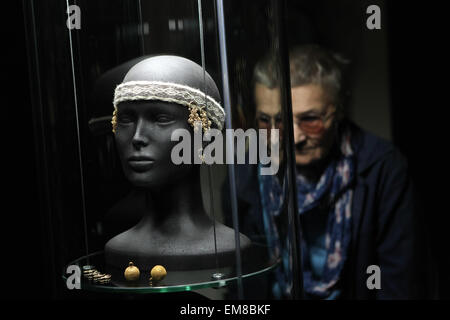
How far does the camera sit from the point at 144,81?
1053mm

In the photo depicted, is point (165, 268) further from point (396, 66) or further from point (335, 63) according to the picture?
point (396, 66)

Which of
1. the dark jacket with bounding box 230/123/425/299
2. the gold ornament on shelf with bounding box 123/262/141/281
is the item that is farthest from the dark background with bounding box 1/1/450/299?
the gold ornament on shelf with bounding box 123/262/141/281

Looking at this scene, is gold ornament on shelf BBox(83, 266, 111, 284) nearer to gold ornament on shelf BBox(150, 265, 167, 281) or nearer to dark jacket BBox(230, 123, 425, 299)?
gold ornament on shelf BBox(150, 265, 167, 281)

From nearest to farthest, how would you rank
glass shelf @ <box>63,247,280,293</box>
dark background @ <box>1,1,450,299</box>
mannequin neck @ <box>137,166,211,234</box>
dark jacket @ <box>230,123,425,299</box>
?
glass shelf @ <box>63,247,280,293</box>, mannequin neck @ <box>137,166,211,234</box>, dark jacket @ <box>230,123,425,299</box>, dark background @ <box>1,1,450,299</box>

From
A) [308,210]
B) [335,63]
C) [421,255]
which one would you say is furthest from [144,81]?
[421,255]

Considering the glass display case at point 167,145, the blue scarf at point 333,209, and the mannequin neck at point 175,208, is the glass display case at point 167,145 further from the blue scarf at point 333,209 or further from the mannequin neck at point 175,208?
the blue scarf at point 333,209

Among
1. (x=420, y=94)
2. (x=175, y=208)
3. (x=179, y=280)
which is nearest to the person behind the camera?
(x=179, y=280)

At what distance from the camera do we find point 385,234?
160 cm

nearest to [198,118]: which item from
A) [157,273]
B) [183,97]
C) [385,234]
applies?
[183,97]

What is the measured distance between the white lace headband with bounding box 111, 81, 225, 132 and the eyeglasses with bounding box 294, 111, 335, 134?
0.62 meters

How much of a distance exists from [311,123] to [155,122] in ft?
2.28

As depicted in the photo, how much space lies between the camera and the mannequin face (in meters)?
1.07

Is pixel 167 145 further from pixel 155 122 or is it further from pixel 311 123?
pixel 311 123
